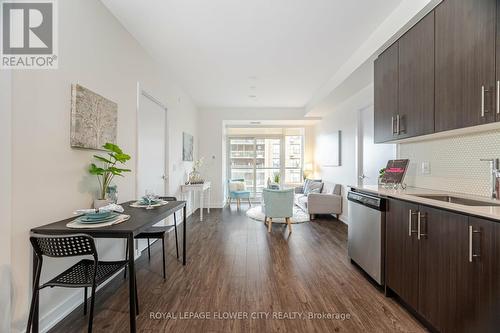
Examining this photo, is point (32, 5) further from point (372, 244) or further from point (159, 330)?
point (372, 244)

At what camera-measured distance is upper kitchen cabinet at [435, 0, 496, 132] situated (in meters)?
1.55

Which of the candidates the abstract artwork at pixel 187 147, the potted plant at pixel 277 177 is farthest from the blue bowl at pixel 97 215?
the potted plant at pixel 277 177

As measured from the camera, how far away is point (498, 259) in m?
1.28

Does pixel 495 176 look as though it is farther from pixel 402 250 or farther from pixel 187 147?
pixel 187 147

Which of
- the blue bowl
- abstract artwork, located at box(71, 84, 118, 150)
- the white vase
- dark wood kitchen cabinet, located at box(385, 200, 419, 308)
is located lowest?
dark wood kitchen cabinet, located at box(385, 200, 419, 308)

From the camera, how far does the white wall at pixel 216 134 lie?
267 inches

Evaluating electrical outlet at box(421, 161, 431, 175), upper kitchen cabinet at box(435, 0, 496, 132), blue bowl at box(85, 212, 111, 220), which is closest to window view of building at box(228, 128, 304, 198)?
electrical outlet at box(421, 161, 431, 175)

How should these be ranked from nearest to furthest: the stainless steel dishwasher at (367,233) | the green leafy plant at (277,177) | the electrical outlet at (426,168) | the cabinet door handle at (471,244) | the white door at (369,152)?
the cabinet door handle at (471,244)
the stainless steel dishwasher at (367,233)
the electrical outlet at (426,168)
the white door at (369,152)
the green leafy plant at (277,177)

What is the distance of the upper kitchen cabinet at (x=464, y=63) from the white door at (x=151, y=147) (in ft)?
10.4

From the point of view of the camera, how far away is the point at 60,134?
1.90 metres

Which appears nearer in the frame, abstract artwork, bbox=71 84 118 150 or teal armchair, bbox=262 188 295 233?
abstract artwork, bbox=71 84 118 150

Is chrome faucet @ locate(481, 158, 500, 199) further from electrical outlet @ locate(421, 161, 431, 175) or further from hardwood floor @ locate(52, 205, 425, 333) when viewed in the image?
hardwood floor @ locate(52, 205, 425, 333)

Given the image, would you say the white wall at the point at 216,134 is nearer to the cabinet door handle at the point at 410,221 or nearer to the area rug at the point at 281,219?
the area rug at the point at 281,219

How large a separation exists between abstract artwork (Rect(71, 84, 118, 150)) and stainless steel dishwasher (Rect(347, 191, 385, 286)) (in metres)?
2.67
